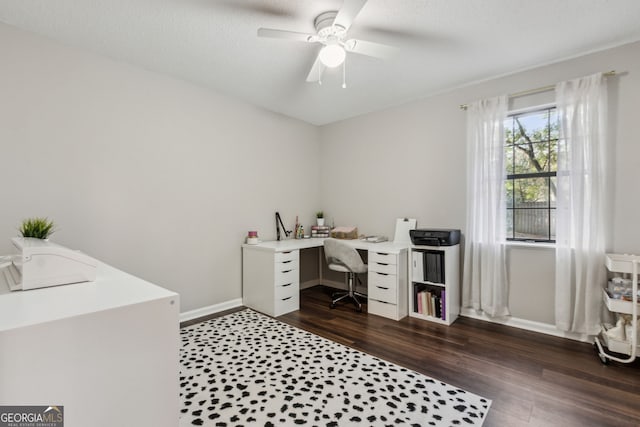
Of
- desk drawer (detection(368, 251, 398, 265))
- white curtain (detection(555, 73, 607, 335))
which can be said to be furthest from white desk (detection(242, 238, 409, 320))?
white curtain (detection(555, 73, 607, 335))

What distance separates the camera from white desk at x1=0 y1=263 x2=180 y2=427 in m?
0.86

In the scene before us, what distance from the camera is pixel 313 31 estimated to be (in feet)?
7.32

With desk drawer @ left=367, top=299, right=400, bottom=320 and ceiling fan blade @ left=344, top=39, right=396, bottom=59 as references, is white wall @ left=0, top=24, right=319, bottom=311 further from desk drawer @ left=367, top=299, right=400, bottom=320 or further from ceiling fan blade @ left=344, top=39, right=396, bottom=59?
ceiling fan blade @ left=344, top=39, right=396, bottom=59

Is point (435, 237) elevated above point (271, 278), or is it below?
above

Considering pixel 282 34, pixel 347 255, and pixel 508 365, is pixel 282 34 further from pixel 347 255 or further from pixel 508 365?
pixel 508 365

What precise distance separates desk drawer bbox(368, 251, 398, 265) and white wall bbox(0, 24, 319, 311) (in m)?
1.42

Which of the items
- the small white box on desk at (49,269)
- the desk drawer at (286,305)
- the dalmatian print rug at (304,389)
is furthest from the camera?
the desk drawer at (286,305)

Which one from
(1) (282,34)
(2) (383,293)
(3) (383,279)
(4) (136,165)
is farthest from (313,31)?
(2) (383,293)

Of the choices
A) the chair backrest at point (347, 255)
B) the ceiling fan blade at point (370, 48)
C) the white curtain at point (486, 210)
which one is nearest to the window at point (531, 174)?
the white curtain at point (486, 210)

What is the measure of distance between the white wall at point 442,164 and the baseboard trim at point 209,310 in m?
1.84

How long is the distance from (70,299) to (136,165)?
200cm

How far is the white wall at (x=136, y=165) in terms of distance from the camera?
223cm

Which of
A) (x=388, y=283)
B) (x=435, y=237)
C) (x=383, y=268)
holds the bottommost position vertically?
(x=388, y=283)

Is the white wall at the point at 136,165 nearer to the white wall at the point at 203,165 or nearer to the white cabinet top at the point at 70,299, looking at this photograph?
the white wall at the point at 203,165
